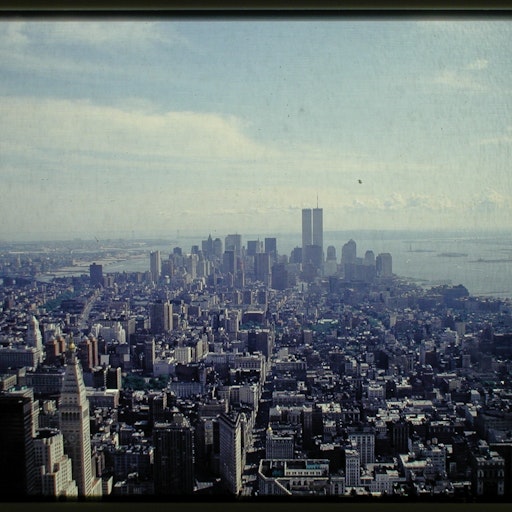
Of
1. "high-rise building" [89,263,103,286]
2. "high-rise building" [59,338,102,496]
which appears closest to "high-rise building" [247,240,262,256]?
"high-rise building" [89,263,103,286]

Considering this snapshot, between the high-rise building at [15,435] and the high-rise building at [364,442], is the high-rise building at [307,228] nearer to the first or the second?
the high-rise building at [364,442]

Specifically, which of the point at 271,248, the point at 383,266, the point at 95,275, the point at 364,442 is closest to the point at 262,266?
the point at 271,248

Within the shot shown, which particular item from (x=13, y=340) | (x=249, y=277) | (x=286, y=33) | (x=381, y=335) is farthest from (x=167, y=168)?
(x=381, y=335)

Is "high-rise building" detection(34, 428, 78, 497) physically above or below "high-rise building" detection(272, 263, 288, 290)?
below

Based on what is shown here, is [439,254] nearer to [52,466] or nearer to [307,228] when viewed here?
[307,228]

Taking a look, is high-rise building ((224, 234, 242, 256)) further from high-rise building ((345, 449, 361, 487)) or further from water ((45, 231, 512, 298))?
high-rise building ((345, 449, 361, 487))

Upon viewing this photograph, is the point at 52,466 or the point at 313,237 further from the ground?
the point at 313,237

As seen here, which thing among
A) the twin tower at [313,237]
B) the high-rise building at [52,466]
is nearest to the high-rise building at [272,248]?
the twin tower at [313,237]
